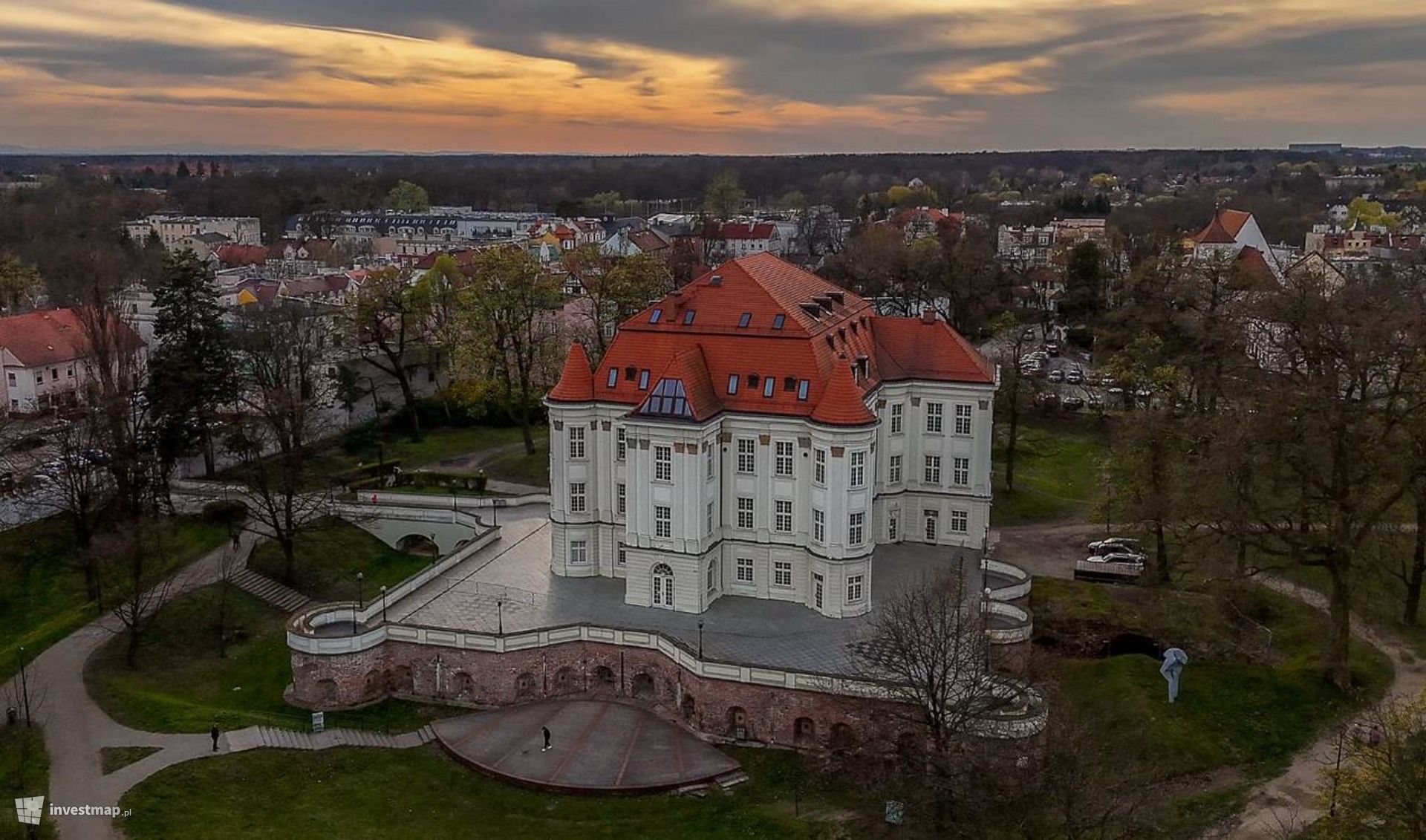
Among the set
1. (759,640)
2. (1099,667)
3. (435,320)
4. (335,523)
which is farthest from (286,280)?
(1099,667)

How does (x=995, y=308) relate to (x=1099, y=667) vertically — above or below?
above

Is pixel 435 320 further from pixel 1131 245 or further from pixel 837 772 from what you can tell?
pixel 1131 245

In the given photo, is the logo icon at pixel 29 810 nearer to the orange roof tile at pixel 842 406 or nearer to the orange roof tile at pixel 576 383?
the orange roof tile at pixel 576 383

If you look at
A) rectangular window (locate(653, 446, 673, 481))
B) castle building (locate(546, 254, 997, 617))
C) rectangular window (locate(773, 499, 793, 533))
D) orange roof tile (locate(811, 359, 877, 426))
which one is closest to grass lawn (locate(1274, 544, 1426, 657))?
castle building (locate(546, 254, 997, 617))

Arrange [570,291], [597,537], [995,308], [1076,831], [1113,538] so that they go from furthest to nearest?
[995,308]
[570,291]
[1113,538]
[597,537]
[1076,831]

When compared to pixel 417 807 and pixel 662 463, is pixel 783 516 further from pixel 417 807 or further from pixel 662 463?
pixel 417 807

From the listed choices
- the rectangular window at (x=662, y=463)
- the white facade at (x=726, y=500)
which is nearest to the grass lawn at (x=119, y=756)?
the white facade at (x=726, y=500)

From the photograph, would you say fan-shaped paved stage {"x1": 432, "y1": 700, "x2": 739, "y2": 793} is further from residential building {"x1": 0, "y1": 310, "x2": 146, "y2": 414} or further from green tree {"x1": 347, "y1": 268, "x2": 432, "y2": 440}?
residential building {"x1": 0, "y1": 310, "x2": 146, "y2": 414}

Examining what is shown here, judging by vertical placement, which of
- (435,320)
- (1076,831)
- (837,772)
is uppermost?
(435,320)
